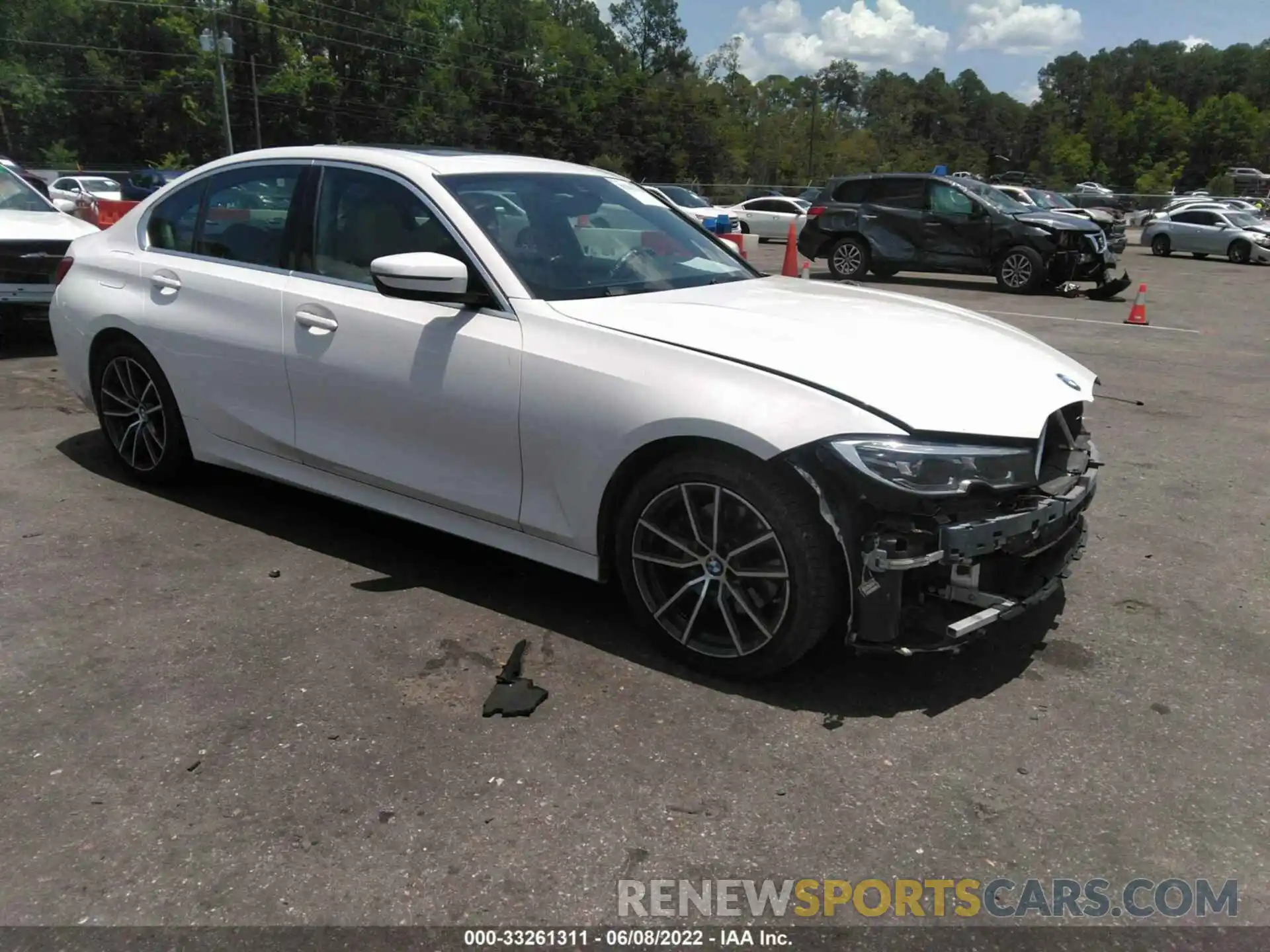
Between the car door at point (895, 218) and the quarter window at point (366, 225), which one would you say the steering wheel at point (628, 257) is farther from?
the car door at point (895, 218)

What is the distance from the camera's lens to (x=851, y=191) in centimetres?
1812

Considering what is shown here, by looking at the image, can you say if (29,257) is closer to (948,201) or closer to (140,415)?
(140,415)

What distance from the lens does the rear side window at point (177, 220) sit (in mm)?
4922

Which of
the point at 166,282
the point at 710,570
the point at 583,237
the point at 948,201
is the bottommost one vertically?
the point at 710,570

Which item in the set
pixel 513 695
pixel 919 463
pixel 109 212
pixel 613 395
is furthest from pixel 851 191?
pixel 513 695

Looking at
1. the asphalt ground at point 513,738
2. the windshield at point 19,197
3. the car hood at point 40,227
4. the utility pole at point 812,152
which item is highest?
the utility pole at point 812,152

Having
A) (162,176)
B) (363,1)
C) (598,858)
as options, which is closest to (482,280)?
(598,858)

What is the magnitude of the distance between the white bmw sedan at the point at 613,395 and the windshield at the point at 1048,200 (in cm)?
2616

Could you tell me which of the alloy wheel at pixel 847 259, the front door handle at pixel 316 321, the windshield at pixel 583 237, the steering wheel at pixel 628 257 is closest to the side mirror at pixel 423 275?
the windshield at pixel 583 237

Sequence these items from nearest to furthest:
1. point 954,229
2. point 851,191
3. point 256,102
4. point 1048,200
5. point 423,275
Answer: point 423,275 < point 954,229 < point 851,191 < point 1048,200 < point 256,102

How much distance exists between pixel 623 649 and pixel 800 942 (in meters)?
1.47

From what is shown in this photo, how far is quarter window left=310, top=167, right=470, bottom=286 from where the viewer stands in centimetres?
403

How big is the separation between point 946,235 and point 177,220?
1450 cm

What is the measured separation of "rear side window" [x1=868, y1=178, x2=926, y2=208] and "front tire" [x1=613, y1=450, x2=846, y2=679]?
50.8 feet
